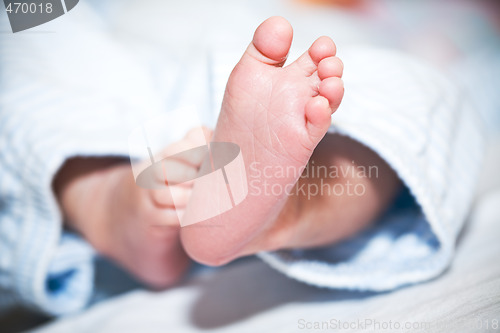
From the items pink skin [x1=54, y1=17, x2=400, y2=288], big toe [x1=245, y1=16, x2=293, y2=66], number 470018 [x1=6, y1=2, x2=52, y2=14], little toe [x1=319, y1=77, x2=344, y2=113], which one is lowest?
pink skin [x1=54, y1=17, x2=400, y2=288]

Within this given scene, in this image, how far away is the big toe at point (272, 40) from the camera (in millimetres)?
265

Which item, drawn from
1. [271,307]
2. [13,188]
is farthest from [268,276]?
[13,188]

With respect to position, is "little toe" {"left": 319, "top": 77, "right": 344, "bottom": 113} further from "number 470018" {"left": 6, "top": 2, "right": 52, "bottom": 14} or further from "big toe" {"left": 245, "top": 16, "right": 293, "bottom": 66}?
"number 470018" {"left": 6, "top": 2, "right": 52, "bottom": 14}

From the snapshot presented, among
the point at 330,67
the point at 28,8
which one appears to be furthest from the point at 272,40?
the point at 28,8

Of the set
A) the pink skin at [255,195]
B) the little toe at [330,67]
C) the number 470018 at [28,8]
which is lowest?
the pink skin at [255,195]

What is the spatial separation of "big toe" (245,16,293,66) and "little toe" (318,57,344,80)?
0.09 ft

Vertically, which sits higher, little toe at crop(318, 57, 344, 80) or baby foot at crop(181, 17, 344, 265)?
little toe at crop(318, 57, 344, 80)

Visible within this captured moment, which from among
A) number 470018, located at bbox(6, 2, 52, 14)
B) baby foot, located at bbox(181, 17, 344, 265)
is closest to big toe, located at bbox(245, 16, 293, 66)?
baby foot, located at bbox(181, 17, 344, 265)

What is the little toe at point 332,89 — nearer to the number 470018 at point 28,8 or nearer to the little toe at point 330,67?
the little toe at point 330,67

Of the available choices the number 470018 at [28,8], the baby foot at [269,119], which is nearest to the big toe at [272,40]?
the baby foot at [269,119]

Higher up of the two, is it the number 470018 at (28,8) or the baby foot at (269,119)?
the number 470018 at (28,8)

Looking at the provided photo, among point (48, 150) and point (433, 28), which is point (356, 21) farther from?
point (48, 150)

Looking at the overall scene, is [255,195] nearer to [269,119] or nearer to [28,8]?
[269,119]

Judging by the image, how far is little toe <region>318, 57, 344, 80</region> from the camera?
0.87 ft
